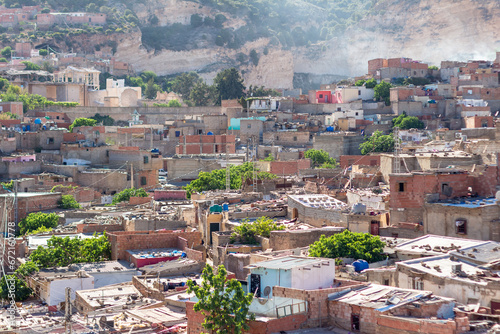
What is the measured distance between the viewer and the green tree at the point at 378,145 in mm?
50281

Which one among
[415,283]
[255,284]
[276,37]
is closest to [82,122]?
[255,284]

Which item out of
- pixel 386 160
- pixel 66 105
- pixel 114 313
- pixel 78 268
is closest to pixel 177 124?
pixel 66 105

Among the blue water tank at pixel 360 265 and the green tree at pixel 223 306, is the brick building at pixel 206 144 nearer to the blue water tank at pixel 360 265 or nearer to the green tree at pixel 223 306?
the blue water tank at pixel 360 265

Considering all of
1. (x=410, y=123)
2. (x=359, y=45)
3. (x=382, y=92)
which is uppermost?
(x=359, y=45)

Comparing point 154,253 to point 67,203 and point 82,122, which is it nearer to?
point 67,203

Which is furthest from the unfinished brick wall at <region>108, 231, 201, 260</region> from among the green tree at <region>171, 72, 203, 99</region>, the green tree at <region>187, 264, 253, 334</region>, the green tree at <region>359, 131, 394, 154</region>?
the green tree at <region>171, 72, 203, 99</region>

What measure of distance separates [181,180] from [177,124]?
45.5ft

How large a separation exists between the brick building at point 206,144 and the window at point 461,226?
103ft

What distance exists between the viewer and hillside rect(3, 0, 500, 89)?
362 feet

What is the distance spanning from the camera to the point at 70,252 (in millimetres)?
27766

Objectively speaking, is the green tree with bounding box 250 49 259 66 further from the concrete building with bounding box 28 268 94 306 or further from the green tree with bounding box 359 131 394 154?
the concrete building with bounding box 28 268 94 306

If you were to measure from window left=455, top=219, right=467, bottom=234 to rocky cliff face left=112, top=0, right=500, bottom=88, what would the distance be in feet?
278

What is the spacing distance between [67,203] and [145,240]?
45.7 ft

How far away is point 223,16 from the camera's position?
116938mm
